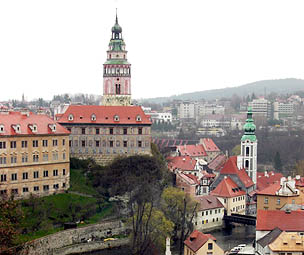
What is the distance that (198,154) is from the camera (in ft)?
341

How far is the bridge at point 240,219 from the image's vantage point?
62594 mm

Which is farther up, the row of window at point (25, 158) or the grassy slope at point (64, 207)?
the row of window at point (25, 158)

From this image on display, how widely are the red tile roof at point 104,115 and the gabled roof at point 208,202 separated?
9758mm

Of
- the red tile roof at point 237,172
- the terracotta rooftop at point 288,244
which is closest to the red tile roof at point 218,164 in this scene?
the red tile roof at point 237,172

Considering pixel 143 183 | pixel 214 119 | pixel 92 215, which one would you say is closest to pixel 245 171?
pixel 143 183

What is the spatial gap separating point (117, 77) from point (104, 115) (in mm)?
16739

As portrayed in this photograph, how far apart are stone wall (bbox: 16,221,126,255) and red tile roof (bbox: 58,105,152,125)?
13.7m

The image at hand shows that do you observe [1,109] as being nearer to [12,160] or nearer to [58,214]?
[12,160]

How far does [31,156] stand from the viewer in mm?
55969

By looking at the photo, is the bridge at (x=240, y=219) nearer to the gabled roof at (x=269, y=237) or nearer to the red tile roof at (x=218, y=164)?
the gabled roof at (x=269, y=237)

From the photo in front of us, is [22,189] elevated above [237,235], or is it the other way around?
[22,189]

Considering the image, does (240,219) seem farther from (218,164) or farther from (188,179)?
(218,164)

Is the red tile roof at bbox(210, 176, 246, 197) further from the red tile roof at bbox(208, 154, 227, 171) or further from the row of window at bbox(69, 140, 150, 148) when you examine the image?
the red tile roof at bbox(208, 154, 227, 171)

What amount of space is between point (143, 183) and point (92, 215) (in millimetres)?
6052
